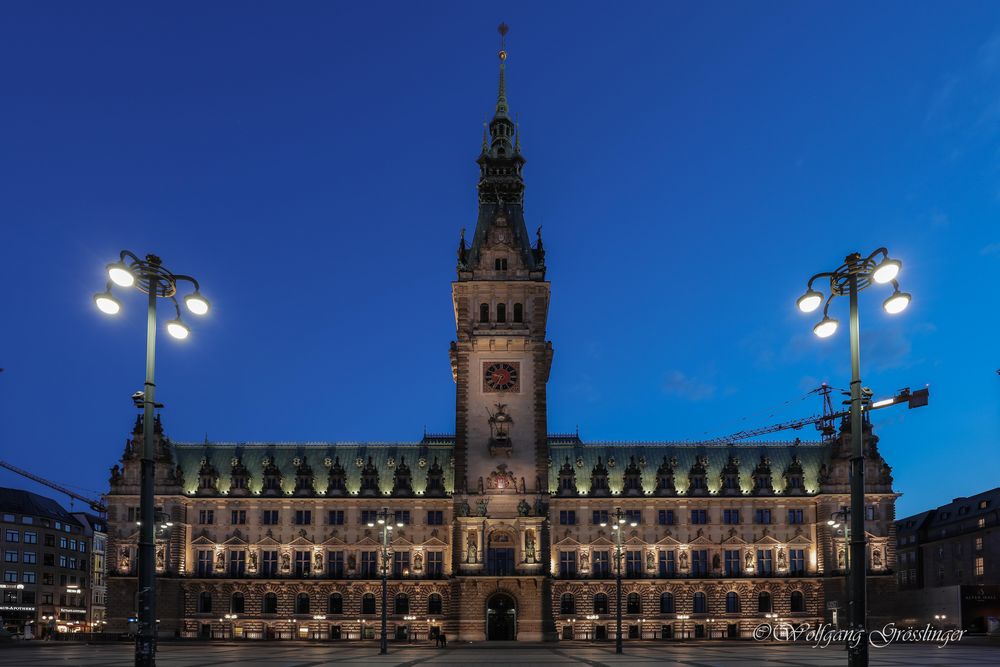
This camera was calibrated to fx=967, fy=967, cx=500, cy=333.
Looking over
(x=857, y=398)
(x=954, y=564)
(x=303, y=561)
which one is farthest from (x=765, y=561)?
(x=857, y=398)

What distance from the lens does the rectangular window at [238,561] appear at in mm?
112375

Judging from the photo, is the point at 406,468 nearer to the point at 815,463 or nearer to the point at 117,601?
the point at 117,601

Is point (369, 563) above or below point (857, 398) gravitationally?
below

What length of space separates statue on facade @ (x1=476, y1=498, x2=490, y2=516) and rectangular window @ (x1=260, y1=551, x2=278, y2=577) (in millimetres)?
25819

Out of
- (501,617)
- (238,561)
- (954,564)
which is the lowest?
(501,617)

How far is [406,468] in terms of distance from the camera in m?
115

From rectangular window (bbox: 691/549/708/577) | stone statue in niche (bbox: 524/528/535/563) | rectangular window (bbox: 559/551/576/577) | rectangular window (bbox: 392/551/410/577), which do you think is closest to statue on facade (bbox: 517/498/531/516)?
stone statue in niche (bbox: 524/528/535/563)

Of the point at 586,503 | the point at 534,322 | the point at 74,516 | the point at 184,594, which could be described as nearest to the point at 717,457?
the point at 586,503

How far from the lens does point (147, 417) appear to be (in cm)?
2769

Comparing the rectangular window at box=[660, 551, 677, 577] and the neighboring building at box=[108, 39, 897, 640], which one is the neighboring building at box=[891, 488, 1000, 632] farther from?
the rectangular window at box=[660, 551, 677, 577]

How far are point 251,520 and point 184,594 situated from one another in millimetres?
10877

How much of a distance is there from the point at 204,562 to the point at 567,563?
42.2m

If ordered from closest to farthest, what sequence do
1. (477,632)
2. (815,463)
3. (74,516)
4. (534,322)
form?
(477,632) < (534,322) < (815,463) < (74,516)

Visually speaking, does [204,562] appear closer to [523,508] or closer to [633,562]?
[523,508]
